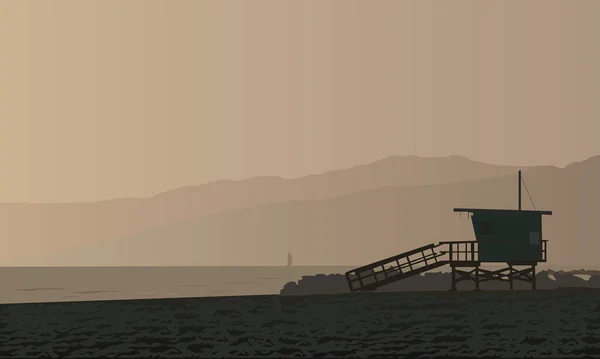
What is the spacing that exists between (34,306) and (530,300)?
34827mm

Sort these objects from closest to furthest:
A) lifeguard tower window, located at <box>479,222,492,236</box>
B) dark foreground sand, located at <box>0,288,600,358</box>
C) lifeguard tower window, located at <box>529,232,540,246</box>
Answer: dark foreground sand, located at <box>0,288,600,358</box> → lifeguard tower window, located at <box>479,222,492,236</box> → lifeguard tower window, located at <box>529,232,540,246</box>

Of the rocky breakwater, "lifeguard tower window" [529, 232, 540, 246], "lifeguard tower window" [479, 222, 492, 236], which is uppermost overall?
"lifeguard tower window" [479, 222, 492, 236]

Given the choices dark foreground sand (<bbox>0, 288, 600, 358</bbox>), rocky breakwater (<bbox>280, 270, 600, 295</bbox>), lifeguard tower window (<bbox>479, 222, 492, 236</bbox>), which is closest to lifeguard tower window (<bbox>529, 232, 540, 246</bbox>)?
lifeguard tower window (<bbox>479, 222, 492, 236</bbox>)

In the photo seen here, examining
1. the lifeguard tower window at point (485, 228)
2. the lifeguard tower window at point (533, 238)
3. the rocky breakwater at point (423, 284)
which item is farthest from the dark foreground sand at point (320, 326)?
the rocky breakwater at point (423, 284)

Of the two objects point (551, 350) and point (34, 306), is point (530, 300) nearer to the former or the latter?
point (551, 350)

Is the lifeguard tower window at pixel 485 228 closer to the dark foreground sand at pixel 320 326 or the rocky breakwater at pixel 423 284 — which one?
the dark foreground sand at pixel 320 326

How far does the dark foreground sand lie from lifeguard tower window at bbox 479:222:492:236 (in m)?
4.49

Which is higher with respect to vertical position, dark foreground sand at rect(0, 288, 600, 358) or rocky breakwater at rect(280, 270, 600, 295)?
rocky breakwater at rect(280, 270, 600, 295)

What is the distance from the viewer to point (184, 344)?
51938mm

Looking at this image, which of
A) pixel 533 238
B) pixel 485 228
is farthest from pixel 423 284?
pixel 533 238

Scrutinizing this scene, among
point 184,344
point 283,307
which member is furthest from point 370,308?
point 184,344

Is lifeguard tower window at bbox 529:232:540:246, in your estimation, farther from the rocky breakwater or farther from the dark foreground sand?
the rocky breakwater

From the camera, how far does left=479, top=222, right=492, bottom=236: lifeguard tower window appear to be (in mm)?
81250

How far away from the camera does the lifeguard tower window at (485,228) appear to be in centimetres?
8125
